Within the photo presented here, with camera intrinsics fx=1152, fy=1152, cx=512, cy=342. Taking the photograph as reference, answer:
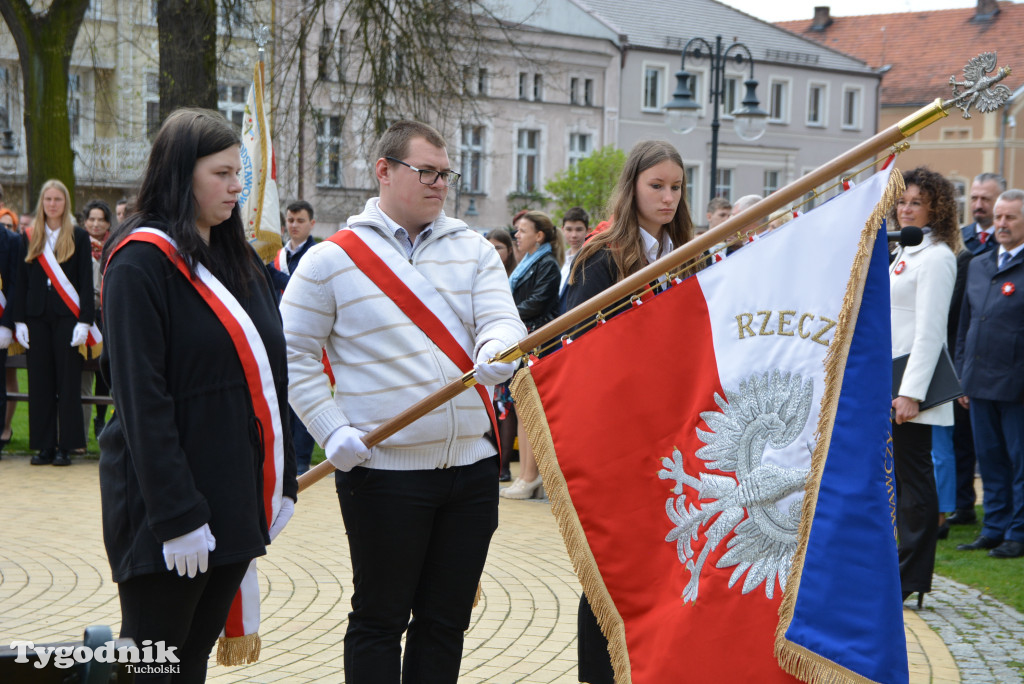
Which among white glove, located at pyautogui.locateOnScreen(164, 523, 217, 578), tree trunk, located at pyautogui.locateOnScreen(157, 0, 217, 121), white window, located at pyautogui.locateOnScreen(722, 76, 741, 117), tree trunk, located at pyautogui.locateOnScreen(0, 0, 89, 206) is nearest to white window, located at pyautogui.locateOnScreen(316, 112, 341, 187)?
tree trunk, located at pyautogui.locateOnScreen(157, 0, 217, 121)

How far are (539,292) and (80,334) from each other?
3.94m

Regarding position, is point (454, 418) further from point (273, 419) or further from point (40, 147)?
point (40, 147)

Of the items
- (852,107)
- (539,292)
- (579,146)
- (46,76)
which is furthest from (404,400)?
(852,107)

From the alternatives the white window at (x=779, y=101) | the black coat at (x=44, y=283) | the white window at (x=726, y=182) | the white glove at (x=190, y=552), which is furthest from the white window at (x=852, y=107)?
the white glove at (x=190, y=552)

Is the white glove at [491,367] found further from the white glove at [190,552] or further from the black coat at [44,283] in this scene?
the black coat at [44,283]

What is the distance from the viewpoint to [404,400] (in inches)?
138

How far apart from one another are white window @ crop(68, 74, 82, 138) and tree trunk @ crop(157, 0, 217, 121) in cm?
684

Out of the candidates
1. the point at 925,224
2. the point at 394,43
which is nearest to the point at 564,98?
the point at 394,43

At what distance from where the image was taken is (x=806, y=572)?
11.2 ft

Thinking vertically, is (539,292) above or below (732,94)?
below

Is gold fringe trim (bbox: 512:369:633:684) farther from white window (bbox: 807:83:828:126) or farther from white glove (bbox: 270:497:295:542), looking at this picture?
white window (bbox: 807:83:828:126)

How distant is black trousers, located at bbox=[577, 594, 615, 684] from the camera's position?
406 cm

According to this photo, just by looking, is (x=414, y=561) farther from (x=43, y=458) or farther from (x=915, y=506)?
(x=43, y=458)

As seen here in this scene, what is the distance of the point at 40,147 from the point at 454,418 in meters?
13.3
